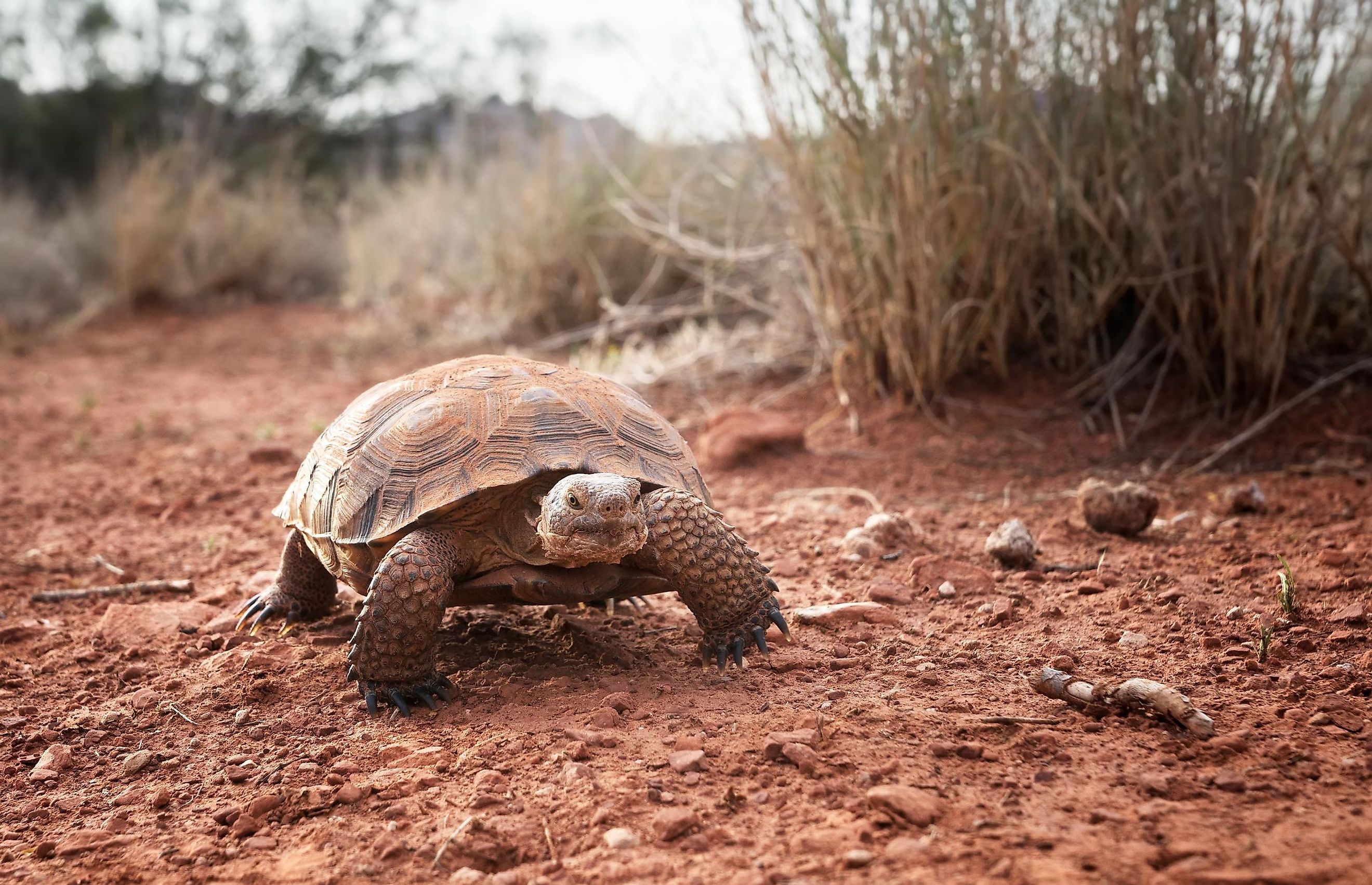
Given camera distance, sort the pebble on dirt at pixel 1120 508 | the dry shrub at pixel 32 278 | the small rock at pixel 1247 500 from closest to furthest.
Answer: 1. the pebble on dirt at pixel 1120 508
2. the small rock at pixel 1247 500
3. the dry shrub at pixel 32 278

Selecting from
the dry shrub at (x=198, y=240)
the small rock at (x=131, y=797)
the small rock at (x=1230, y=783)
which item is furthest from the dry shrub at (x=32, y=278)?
the small rock at (x=1230, y=783)

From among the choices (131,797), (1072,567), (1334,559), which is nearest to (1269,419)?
(1334,559)

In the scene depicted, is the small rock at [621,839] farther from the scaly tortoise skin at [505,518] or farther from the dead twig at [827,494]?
the dead twig at [827,494]

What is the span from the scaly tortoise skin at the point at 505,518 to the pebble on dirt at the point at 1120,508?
4.20ft

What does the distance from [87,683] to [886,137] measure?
10.7 ft

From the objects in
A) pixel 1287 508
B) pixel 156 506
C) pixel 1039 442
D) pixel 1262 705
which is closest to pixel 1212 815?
pixel 1262 705

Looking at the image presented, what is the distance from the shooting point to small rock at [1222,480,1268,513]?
329 cm

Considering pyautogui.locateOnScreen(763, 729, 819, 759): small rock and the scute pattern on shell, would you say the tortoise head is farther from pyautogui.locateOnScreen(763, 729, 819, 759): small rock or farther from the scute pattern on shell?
pyautogui.locateOnScreen(763, 729, 819, 759): small rock

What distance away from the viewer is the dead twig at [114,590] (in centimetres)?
313

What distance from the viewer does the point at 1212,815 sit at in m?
1.55

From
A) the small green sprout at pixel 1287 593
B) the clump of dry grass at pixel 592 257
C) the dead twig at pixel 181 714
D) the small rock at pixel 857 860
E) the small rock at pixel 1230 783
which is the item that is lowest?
Answer: the dead twig at pixel 181 714

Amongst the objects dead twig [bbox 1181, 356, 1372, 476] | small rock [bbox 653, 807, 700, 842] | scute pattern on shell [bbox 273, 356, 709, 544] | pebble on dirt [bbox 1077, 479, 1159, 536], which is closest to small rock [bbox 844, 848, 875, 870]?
small rock [bbox 653, 807, 700, 842]

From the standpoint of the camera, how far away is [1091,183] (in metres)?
4.34

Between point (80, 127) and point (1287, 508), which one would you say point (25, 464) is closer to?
point (1287, 508)
